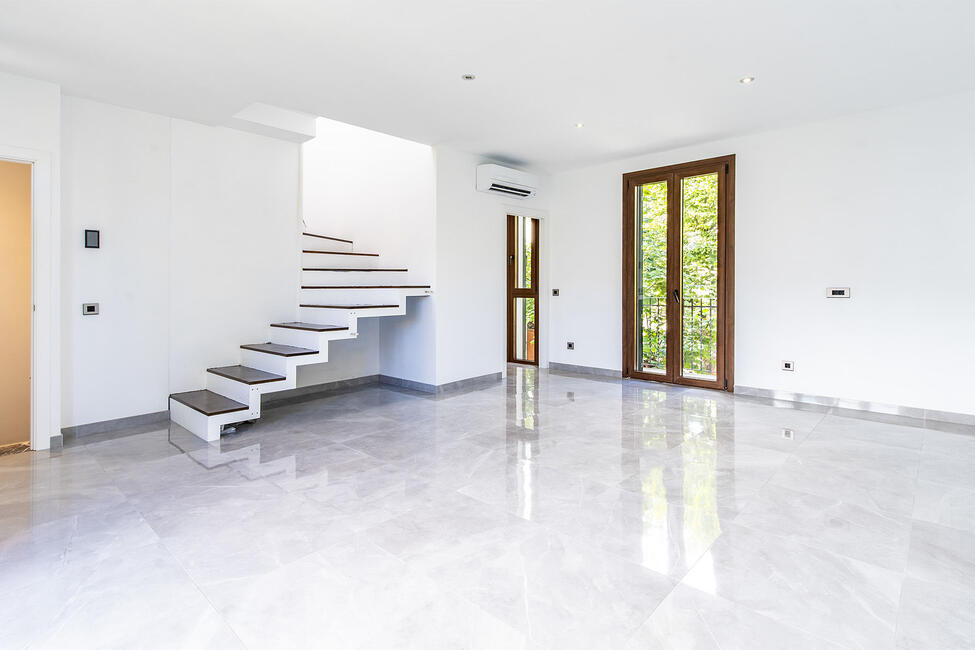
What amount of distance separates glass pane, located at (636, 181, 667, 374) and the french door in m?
0.01

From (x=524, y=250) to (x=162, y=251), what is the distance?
4.53 metres

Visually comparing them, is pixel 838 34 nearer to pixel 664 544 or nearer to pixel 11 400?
pixel 664 544

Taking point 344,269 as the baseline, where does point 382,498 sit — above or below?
below

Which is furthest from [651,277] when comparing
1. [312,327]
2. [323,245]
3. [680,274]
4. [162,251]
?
[162,251]

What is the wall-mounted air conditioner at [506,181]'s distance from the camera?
231 inches

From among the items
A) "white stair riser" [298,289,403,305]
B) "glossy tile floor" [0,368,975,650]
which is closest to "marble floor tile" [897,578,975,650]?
"glossy tile floor" [0,368,975,650]

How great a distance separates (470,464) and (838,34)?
3492 mm

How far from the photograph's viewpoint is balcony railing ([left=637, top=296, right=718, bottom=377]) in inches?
221

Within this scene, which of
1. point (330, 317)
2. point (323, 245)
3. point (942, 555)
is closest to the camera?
point (942, 555)

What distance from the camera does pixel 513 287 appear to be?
7582 millimetres

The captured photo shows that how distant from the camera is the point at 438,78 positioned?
373 cm

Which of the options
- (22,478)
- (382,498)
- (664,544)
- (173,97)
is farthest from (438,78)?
(22,478)

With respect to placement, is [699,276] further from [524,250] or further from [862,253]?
[524,250]

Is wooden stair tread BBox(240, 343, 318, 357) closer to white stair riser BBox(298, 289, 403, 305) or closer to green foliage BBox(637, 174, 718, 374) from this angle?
white stair riser BBox(298, 289, 403, 305)
